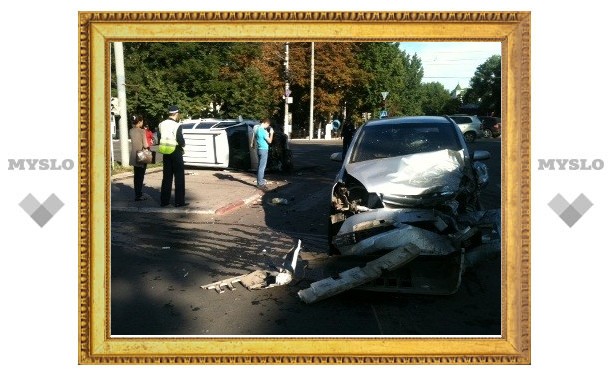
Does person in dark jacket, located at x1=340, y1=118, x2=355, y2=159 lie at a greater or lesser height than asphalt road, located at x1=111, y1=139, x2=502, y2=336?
greater

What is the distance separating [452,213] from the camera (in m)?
5.48


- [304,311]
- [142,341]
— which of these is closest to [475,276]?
[304,311]

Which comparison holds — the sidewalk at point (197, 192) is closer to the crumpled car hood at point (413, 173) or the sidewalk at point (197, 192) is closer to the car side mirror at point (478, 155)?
the crumpled car hood at point (413, 173)

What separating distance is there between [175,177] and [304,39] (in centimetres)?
259

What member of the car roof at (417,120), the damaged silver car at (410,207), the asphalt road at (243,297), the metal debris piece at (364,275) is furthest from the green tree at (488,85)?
the car roof at (417,120)

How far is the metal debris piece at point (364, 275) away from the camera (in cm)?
472

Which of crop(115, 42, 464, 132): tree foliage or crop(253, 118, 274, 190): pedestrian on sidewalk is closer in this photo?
crop(115, 42, 464, 132): tree foliage

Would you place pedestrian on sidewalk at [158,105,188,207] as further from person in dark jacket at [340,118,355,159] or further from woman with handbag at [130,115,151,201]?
person in dark jacket at [340,118,355,159]

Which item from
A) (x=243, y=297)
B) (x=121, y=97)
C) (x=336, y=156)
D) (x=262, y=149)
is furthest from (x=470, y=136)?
(x=262, y=149)

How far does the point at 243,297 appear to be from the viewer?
4828 mm

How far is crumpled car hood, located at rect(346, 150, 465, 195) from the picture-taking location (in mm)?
5523

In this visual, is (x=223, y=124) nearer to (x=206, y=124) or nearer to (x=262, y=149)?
(x=206, y=124)
